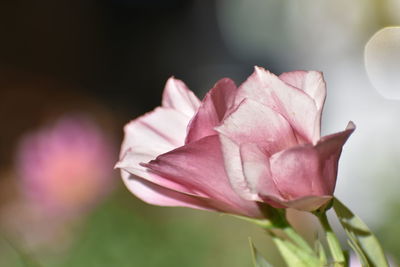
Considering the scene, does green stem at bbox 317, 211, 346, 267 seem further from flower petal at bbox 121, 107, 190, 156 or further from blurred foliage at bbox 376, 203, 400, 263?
blurred foliage at bbox 376, 203, 400, 263

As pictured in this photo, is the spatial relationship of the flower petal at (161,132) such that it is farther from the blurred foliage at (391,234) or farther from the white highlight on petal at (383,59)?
the white highlight on petal at (383,59)

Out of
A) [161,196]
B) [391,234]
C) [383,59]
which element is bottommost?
[383,59]

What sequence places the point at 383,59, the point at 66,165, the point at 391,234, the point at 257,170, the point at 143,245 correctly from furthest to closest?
the point at 383,59 → the point at 66,165 → the point at 143,245 → the point at 391,234 → the point at 257,170

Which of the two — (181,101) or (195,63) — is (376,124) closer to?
Result: (181,101)

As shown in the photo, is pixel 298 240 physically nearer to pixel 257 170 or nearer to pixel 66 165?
pixel 257 170

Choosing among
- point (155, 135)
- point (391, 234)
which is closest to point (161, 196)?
point (155, 135)

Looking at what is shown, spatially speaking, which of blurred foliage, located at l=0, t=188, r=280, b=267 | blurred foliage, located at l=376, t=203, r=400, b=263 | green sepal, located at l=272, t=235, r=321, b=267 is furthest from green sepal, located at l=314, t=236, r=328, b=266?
blurred foliage, located at l=0, t=188, r=280, b=267
